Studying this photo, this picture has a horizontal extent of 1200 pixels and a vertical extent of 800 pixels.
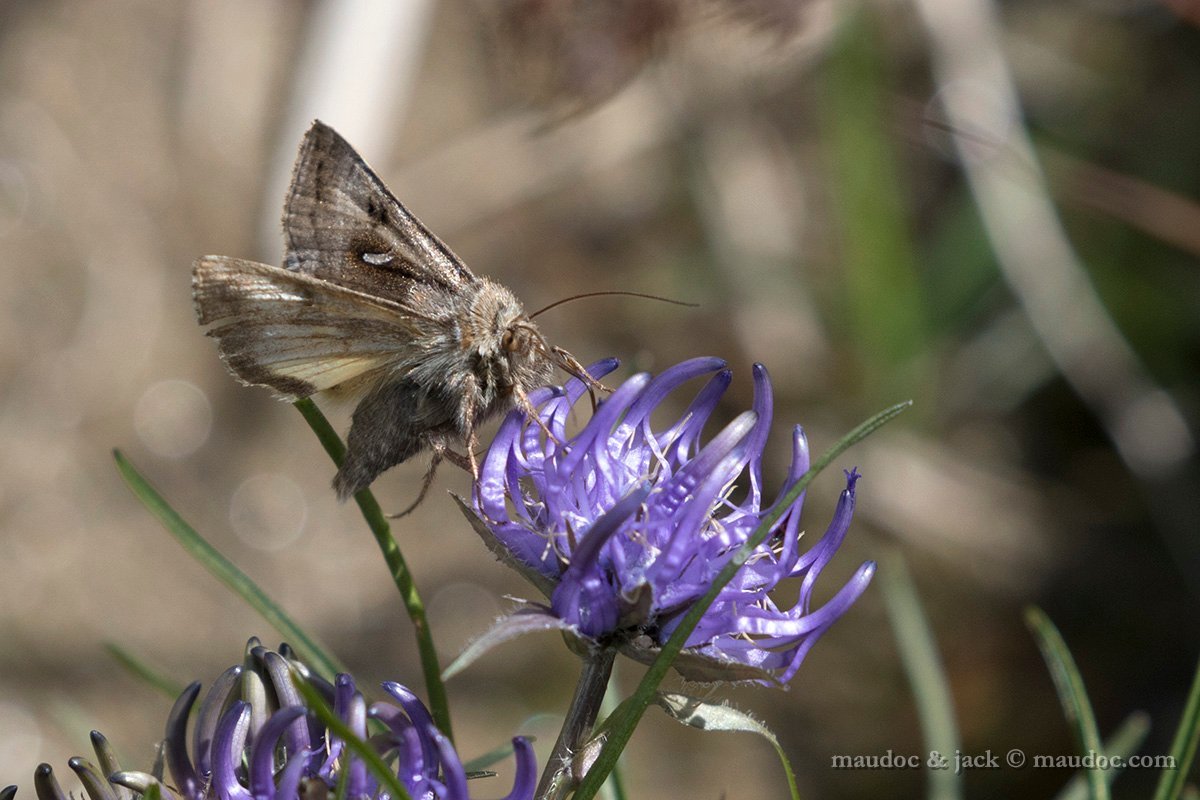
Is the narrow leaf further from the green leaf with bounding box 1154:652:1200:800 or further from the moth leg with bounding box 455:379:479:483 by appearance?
the green leaf with bounding box 1154:652:1200:800

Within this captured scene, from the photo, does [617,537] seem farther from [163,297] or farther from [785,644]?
[163,297]

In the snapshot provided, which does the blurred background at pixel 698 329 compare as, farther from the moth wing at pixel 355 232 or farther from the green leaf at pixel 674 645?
the green leaf at pixel 674 645

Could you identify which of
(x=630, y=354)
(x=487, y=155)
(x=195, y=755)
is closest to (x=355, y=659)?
(x=630, y=354)

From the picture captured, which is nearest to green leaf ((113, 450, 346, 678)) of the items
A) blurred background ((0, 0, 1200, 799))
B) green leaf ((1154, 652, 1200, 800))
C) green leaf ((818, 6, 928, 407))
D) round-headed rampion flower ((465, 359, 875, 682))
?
round-headed rampion flower ((465, 359, 875, 682))

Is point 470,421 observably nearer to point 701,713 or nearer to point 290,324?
point 290,324

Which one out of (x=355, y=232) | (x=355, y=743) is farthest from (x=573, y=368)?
(x=355, y=743)

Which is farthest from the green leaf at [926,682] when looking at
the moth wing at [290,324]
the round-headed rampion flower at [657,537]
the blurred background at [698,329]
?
the blurred background at [698,329]
